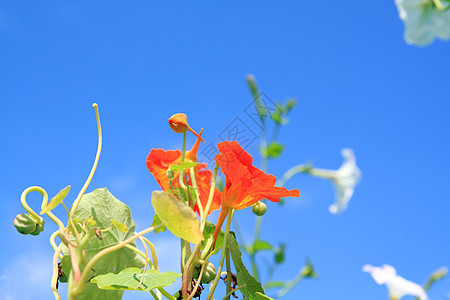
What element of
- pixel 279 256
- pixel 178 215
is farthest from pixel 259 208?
pixel 279 256

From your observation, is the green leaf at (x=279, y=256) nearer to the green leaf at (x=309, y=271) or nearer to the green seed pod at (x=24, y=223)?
the green leaf at (x=309, y=271)

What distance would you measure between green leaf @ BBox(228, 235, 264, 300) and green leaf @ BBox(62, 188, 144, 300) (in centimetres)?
13

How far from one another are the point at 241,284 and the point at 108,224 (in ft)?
0.64

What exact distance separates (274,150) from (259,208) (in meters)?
0.51

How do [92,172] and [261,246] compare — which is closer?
[92,172]

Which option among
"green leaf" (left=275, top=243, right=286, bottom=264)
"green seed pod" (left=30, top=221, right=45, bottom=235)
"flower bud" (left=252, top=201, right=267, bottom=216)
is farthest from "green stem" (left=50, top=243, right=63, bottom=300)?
"green leaf" (left=275, top=243, right=286, bottom=264)

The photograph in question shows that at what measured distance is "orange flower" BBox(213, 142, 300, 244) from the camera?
21.4 inches

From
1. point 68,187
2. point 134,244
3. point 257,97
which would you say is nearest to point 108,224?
point 134,244

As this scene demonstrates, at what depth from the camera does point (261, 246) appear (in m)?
0.97

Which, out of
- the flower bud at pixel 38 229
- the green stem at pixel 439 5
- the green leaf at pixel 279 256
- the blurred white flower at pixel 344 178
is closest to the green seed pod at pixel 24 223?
the flower bud at pixel 38 229

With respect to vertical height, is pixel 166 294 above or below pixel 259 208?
below

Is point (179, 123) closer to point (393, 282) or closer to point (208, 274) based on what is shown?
point (208, 274)

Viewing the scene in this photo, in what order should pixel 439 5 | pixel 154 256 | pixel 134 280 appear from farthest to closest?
pixel 154 256 < pixel 134 280 < pixel 439 5

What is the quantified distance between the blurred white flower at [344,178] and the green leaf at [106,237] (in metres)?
0.28
